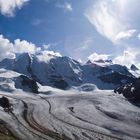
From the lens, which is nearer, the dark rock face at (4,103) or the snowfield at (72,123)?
the snowfield at (72,123)

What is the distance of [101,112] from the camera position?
5389 inches

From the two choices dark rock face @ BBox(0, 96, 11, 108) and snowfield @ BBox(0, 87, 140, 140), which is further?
dark rock face @ BBox(0, 96, 11, 108)

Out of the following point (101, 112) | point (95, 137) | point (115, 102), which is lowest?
point (95, 137)

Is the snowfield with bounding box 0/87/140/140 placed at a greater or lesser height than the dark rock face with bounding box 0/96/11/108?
lesser

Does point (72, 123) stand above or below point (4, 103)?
A: below

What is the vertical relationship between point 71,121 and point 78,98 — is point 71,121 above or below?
below

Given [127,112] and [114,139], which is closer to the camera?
[114,139]

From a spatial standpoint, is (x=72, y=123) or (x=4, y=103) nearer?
(x=72, y=123)

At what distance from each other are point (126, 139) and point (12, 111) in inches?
1854

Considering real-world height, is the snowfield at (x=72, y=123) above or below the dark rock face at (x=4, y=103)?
below

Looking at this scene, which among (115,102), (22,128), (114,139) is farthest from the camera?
(115,102)

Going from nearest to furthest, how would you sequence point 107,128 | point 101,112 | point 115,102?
point 107,128 → point 101,112 → point 115,102

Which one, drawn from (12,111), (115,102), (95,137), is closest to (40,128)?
(95,137)

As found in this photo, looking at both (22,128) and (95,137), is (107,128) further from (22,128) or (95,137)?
(22,128)
